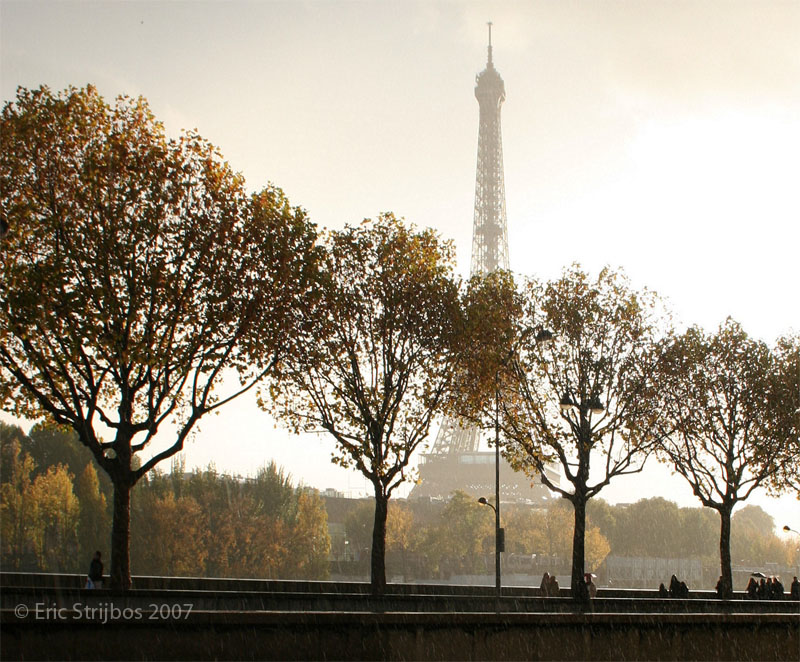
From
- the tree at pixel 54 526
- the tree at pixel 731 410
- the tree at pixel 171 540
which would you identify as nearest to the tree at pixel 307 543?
the tree at pixel 171 540

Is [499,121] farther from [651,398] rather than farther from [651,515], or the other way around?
[651,398]

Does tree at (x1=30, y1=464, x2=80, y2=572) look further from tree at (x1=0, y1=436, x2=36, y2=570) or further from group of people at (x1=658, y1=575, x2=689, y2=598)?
group of people at (x1=658, y1=575, x2=689, y2=598)

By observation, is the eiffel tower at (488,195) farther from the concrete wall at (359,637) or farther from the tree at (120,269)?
the concrete wall at (359,637)

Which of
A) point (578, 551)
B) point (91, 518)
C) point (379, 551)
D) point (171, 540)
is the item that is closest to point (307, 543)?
point (171, 540)

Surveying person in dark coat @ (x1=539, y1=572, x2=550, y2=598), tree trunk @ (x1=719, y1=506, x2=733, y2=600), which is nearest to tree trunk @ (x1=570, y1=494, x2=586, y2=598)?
person in dark coat @ (x1=539, y1=572, x2=550, y2=598)

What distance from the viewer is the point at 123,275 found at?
25.0 m

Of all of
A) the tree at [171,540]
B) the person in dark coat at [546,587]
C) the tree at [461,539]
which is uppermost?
the person in dark coat at [546,587]

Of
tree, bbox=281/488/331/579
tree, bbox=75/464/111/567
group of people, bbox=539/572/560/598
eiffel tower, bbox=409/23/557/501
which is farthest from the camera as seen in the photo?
eiffel tower, bbox=409/23/557/501

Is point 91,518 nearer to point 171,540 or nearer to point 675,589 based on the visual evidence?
point 171,540

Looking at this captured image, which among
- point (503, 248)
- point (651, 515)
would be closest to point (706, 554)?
point (651, 515)

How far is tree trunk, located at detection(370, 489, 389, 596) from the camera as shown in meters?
29.7

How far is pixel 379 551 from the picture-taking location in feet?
102

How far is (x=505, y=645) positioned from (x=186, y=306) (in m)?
16.2

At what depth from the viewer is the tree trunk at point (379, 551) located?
29672mm
